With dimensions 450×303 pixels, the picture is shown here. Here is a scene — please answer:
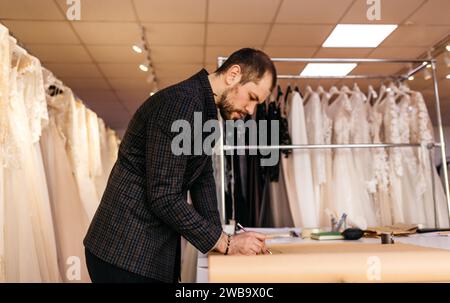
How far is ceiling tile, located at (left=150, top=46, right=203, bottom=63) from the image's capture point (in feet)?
11.5

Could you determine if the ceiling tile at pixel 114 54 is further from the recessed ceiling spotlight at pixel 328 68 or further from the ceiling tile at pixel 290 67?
the recessed ceiling spotlight at pixel 328 68

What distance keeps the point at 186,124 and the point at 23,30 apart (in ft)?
9.25

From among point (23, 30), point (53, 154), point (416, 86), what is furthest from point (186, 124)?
point (416, 86)

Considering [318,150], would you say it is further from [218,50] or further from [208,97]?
[218,50]

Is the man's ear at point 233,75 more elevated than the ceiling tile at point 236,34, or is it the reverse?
the ceiling tile at point 236,34

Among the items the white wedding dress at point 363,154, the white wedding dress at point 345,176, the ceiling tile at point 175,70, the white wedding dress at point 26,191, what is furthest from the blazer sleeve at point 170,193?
the ceiling tile at point 175,70

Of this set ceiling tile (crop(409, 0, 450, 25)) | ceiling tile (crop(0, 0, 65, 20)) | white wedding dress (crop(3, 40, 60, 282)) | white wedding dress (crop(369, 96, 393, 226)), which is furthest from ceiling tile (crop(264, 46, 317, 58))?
white wedding dress (crop(3, 40, 60, 282))

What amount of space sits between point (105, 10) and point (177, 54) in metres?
0.96

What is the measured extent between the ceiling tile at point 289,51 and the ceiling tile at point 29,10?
176 cm

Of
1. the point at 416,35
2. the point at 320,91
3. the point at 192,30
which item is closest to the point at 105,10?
the point at 192,30

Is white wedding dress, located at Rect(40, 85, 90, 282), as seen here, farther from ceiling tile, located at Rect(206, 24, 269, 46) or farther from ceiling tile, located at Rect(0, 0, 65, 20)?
ceiling tile, located at Rect(206, 24, 269, 46)

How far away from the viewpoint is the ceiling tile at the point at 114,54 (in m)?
3.45

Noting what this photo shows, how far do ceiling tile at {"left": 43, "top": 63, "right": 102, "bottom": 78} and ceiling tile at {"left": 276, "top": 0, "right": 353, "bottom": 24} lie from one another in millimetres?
→ 2040
